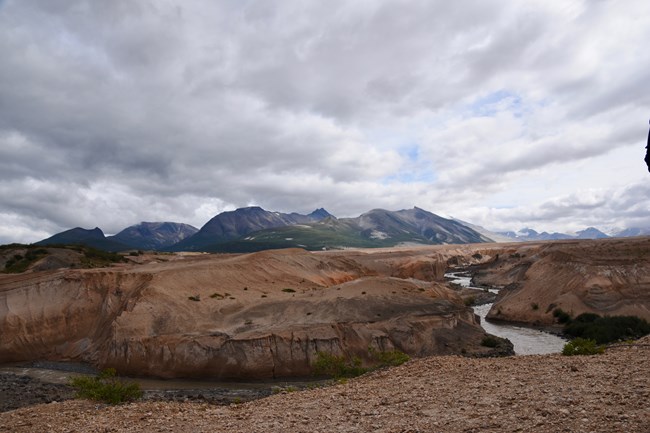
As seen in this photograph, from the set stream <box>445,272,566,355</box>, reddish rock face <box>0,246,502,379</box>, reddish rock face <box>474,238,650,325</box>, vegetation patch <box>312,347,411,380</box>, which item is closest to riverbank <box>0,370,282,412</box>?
reddish rock face <box>0,246,502,379</box>

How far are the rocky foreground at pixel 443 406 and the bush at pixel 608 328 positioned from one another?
2419 cm

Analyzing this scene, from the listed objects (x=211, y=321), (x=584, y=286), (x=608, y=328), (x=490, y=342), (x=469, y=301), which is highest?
(x=584, y=286)

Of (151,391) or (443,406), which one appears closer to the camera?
(443,406)

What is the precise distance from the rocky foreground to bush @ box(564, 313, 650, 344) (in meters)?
24.2

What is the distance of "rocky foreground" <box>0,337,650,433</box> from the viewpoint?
8953mm

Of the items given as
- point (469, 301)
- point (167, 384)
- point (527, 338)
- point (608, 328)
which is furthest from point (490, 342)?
point (469, 301)

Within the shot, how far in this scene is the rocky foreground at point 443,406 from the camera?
895 cm

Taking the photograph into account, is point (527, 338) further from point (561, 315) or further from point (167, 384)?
point (167, 384)

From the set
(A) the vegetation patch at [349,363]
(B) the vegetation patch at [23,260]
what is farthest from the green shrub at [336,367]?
(B) the vegetation patch at [23,260]

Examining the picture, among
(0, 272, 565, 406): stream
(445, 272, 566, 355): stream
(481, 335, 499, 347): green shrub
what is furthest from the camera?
(445, 272, 566, 355): stream

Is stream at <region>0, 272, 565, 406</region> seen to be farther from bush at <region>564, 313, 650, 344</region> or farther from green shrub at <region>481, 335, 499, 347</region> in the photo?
green shrub at <region>481, 335, 499, 347</region>

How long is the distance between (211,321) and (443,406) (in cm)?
2835

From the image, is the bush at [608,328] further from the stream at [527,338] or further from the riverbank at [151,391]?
the riverbank at [151,391]

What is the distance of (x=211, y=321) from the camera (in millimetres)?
36188
